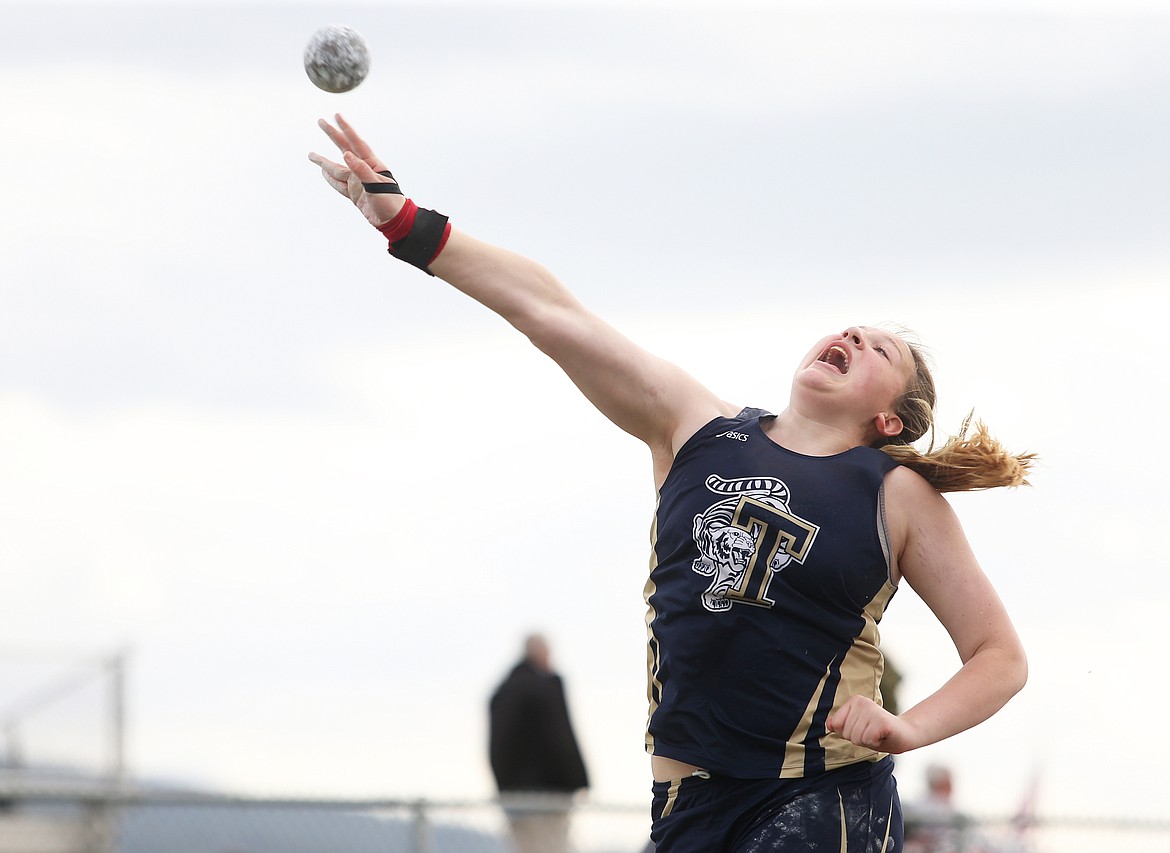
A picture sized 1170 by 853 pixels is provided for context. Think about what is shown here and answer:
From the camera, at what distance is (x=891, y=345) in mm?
4090

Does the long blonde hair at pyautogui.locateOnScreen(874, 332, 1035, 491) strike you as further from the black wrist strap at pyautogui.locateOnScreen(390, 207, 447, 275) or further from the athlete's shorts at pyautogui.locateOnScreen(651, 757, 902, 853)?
the black wrist strap at pyautogui.locateOnScreen(390, 207, 447, 275)

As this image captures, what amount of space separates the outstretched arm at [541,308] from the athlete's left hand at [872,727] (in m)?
0.83

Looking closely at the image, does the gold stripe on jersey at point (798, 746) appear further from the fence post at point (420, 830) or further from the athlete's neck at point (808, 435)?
the fence post at point (420, 830)

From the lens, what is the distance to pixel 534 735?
910cm

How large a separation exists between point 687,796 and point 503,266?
1350 millimetres

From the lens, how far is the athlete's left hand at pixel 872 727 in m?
3.43

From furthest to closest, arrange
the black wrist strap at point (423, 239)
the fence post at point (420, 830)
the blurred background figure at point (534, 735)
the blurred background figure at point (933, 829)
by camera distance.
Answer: the blurred background figure at point (534, 735) < the blurred background figure at point (933, 829) < the fence post at point (420, 830) < the black wrist strap at point (423, 239)

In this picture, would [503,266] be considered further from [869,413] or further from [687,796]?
[687,796]

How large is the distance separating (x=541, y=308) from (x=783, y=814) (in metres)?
1.32

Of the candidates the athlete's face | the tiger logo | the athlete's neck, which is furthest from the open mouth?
the tiger logo

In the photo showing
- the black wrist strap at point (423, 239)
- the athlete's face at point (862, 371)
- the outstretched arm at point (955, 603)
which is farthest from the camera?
the athlete's face at point (862, 371)

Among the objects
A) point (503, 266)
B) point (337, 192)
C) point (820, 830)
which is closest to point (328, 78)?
point (337, 192)

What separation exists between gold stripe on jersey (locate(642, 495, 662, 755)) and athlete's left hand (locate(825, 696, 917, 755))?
21.3 inches

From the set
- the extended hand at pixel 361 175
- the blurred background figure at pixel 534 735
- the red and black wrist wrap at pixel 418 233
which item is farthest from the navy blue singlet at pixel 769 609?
the blurred background figure at pixel 534 735
